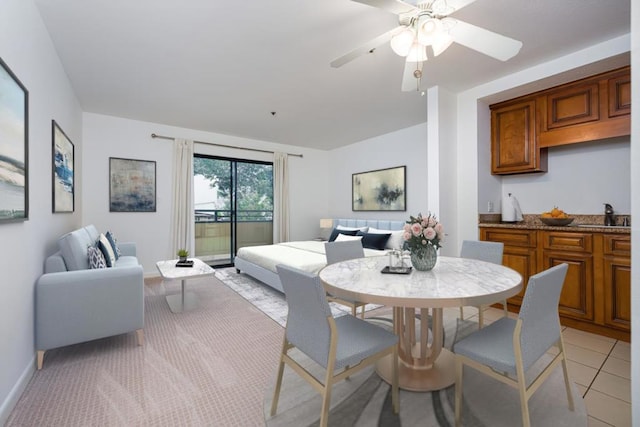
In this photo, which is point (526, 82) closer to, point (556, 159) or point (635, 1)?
point (556, 159)

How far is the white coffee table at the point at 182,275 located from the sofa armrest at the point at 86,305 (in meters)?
0.71

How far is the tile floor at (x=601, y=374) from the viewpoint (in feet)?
5.09

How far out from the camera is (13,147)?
1.67m

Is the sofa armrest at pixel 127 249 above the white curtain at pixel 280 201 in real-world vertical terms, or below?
below

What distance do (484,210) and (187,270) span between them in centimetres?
355

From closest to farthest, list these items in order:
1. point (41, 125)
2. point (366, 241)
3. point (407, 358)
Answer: point (407, 358) → point (41, 125) → point (366, 241)

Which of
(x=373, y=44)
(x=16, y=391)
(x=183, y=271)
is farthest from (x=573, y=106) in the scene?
(x=16, y=391)

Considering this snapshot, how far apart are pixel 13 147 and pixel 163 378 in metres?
1.68

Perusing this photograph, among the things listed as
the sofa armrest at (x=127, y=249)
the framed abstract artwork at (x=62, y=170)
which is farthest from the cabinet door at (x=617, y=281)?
the sofa armrest at (x=127, y=249)

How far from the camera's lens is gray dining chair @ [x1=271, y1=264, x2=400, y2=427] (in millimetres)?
1270

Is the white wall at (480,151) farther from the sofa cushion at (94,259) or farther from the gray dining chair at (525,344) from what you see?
the sofa cushion at (94,259)

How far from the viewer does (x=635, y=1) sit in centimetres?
117

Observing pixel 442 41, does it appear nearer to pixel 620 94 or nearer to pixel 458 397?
pixel 458 397

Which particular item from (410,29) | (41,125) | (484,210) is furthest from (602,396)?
(41,125)
